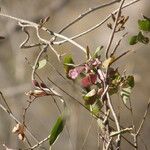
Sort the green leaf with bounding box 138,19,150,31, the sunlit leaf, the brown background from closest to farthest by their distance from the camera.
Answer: the sunlit leaf < the green leaf with bounding box 138,19,150,31 < the brown background

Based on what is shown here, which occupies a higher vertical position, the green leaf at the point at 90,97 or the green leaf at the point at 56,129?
the green leaf at the point at 90,97

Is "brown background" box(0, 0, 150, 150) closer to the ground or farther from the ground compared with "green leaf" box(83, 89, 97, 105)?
closer to the ground

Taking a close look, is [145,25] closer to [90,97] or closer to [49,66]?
[90,97]

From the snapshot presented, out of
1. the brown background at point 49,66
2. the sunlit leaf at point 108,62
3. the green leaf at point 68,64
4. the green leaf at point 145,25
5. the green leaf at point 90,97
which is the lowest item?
the brown background at point 49,66

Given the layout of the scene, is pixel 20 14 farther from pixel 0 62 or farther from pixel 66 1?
pixel 66 1

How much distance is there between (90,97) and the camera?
89 cm

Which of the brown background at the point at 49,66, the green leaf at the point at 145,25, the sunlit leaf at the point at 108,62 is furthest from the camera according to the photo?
the brown background at the point at 49,66

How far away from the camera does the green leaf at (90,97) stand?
883 mm

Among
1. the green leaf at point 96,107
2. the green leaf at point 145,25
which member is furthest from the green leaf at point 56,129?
the green leaf at point 145,25

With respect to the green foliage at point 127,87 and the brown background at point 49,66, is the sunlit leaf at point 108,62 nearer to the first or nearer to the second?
the green foliage at point 127,87

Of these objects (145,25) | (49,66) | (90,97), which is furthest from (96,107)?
(49,66)

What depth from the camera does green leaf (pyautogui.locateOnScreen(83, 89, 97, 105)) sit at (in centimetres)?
88

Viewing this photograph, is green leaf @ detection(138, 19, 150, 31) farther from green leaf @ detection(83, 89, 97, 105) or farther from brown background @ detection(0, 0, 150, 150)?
brown background @ detection(0, 0, 150, 150)

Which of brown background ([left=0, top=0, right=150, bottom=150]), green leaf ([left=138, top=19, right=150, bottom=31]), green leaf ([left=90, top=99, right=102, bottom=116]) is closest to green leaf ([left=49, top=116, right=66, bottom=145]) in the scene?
green leaf ([left=90, top=99, right=102, bottom=116])
